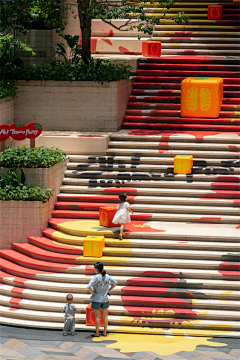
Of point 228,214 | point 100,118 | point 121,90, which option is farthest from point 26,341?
point 121,90

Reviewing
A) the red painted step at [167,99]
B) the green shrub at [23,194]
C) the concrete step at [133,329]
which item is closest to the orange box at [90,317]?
the concrete step at [133,329]

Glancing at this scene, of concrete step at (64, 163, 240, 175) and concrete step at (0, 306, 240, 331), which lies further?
concrete step at (64, 163, 240, 175)

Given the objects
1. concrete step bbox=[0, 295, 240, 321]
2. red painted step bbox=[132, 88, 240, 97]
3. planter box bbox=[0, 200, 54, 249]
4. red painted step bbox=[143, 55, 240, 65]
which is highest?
red painted step bbox=[143, 55, 240, 65]

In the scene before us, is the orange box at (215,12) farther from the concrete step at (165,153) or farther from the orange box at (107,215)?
the orange box at (107,215)

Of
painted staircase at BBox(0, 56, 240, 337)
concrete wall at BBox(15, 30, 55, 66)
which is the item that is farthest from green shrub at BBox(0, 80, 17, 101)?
painted staircase at BBox(0, 56, 240, 337)

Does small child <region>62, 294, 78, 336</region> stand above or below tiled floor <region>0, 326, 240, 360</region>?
above

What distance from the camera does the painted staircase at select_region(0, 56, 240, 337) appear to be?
11953 millimetres

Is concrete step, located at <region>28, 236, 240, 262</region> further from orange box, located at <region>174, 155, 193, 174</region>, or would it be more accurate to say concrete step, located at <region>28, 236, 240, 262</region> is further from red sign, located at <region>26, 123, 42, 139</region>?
red sign, located at <region>26, 123, 42, 139</region>

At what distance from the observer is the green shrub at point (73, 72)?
683 inches

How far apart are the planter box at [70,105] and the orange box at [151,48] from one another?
10.7ft

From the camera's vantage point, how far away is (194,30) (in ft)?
72.7

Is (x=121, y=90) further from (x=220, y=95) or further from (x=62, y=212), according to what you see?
(x=62, y=212)

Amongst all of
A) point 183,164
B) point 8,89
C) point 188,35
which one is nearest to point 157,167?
point 183,164

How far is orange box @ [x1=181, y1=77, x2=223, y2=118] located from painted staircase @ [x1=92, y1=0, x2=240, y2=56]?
12.4 feet
